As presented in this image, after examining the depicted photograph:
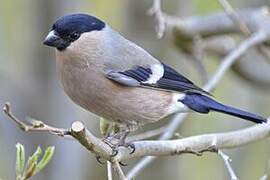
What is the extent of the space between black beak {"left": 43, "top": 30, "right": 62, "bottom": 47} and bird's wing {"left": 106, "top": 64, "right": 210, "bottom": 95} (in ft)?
0.87

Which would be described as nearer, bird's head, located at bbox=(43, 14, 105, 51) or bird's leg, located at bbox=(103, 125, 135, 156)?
bird's leg, located at bbox=(103, 125, 135, 156)

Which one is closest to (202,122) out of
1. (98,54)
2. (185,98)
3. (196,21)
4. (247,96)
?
(247,96)

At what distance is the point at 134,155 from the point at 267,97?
259cm

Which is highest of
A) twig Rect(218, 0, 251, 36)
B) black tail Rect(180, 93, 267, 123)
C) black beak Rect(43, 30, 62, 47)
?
twig Rect(218, 0, 251, 36)

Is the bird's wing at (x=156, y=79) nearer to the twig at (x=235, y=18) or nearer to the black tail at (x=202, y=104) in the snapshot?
the black tail at (x=202, y=104)

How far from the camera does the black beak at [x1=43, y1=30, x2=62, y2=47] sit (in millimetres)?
2662

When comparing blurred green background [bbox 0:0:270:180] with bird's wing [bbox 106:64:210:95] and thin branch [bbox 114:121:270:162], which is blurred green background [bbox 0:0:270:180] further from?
thin branch [bbox 114:121:270:162]

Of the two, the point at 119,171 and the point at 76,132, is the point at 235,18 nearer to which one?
the point at 119,171

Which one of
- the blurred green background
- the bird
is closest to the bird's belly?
the bird

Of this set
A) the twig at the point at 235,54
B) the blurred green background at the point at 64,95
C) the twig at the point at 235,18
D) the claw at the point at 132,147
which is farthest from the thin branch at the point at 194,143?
the blurred green background at the point at 64,95

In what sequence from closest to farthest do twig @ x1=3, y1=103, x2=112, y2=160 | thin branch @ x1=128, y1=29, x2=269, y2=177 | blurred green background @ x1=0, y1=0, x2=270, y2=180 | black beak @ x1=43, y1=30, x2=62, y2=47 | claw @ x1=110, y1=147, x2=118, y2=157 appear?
twig @ x1=3, y1=103, x2=112, y2=160, claw @ x1=110, y1=147, x2=118, y2=157, black beak @ x1=43, y1=30, x2=62, y2=47, thin branch @ x1=128, y1=29, x2=269, y2=177, blurred green background @ x1=0, y1=0, x2=270, y2=180

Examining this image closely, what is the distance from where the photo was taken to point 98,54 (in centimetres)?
281

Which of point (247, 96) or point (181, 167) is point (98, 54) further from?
point (247, 96)

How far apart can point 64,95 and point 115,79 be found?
1.92m
